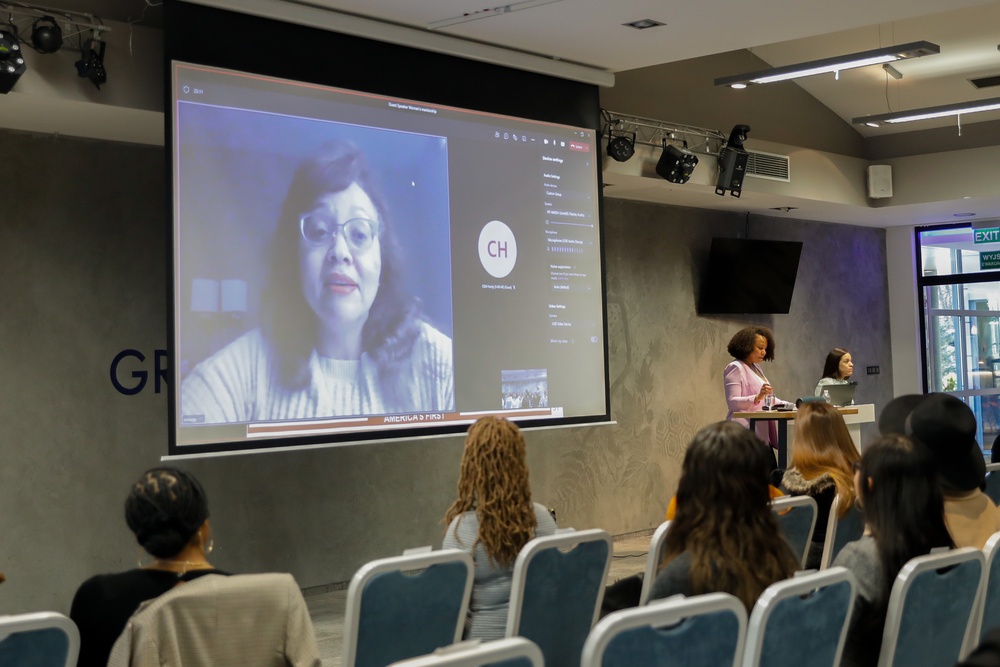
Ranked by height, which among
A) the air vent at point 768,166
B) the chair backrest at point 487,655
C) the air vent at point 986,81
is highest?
the air vent at point 986,81

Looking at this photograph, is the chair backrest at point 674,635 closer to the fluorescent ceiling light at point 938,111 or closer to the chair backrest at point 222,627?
the chair backrest at point 222,627

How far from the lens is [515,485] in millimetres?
3309

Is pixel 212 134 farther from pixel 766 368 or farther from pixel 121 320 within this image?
pixel 766 368

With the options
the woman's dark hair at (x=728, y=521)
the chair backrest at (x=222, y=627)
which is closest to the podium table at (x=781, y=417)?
the woman's dark hair at (x=728, y=521)

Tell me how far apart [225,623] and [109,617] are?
0.27 meters

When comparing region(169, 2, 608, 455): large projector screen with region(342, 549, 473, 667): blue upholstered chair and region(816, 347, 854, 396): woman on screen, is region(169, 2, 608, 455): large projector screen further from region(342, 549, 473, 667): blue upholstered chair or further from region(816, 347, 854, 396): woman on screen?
region(816, 347, 854, 396): woman on screen

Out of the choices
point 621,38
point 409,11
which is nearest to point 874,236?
point 621,38

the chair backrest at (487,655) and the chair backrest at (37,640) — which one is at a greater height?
the chair backrest at (487,655)

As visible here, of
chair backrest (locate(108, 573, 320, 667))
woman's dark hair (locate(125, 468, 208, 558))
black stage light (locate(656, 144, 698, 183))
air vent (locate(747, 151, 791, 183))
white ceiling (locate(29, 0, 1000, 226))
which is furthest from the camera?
air vent (locate(747, 151, 791, 183))

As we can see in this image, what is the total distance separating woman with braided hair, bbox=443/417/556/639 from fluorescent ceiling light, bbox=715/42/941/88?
4169 millimetres

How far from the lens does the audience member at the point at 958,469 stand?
306cm

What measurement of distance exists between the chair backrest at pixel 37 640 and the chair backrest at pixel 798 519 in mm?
2305

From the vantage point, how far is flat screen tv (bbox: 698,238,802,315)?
9.01m

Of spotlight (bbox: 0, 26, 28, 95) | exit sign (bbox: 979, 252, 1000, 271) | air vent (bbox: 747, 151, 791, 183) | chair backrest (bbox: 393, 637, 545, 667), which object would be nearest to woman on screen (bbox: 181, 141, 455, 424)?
spotlight (bbox: 0, 26, 28, 95)
